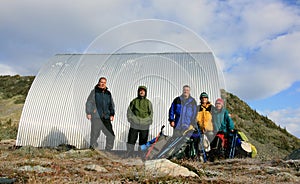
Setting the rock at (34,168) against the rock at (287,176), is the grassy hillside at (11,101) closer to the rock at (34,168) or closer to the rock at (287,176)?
the rock at (34,168)

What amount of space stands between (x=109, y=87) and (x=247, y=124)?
13574 millimetres

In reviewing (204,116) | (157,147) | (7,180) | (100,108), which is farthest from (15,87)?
(7,180)

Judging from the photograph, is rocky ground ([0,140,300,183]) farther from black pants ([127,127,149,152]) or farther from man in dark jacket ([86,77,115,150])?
man in dark jacket ([86,77,115,150])

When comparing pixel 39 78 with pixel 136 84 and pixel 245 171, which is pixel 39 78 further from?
pixel 245 171

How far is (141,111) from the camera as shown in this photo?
10.3m

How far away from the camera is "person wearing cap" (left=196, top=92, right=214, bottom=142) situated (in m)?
10.1

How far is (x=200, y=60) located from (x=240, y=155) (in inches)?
318

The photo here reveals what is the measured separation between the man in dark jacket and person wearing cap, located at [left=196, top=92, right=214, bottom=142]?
2.80 meters

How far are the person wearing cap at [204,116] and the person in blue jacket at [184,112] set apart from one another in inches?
6.2

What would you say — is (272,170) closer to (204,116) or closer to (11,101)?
(204,116)

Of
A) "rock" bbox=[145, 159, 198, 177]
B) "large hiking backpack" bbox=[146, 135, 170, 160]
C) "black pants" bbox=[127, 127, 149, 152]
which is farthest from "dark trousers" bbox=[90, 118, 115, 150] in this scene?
"rock" bbox=[145, 159, 198, 177]

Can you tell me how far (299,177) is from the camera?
7605 millimetres

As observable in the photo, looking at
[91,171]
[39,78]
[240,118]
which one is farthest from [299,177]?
[240,118]

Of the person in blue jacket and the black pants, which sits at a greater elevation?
the person in blue jacket
